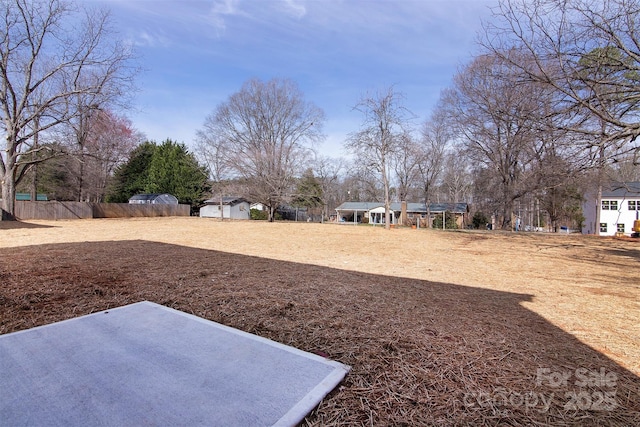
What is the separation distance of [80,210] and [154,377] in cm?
2631

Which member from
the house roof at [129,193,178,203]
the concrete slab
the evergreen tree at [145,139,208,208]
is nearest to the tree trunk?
the house roof at [129,193,178,203]

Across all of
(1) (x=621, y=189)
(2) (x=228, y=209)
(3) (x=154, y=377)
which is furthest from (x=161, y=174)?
(3) (x=154, y=377)

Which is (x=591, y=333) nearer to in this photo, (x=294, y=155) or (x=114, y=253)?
(x=114, y=253)

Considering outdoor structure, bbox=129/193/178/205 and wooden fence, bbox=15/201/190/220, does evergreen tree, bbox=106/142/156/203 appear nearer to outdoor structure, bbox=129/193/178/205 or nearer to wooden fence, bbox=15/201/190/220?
outdoor structure, bbox=129/193/178/205

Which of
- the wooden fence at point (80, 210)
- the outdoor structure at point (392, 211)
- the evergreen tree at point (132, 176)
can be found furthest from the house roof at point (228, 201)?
the outdoor structure at point (392, 211)

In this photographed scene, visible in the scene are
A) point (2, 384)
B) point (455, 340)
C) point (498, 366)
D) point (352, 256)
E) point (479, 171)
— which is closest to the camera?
point (2, 384)

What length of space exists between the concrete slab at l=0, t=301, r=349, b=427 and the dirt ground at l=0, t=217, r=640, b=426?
0.67 ft

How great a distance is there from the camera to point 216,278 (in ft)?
14.8

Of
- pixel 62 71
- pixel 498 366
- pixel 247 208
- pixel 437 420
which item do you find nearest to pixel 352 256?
pixel 498 366

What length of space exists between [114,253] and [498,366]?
6672 mm

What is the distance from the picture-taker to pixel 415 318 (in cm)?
296

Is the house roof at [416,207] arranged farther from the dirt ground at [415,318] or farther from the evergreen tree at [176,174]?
the dirt ground at [415,318]

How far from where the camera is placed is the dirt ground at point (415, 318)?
171cm

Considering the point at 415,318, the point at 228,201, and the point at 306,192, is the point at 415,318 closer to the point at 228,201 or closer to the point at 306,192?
the point at 306,192
